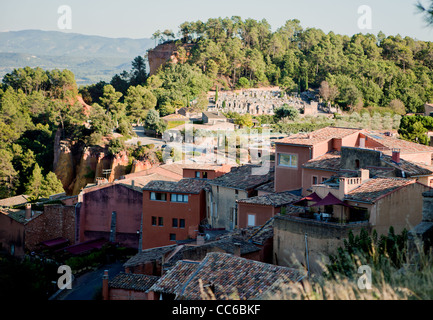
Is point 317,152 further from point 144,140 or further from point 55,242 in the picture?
point 144,140

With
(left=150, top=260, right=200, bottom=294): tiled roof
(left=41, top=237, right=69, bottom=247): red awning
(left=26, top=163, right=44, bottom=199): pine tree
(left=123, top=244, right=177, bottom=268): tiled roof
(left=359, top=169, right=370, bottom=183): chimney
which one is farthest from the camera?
(left=26, top=163, right=44, bottom=199): pine tree

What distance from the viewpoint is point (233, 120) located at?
53781 mm

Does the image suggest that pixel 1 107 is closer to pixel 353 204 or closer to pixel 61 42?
pixel 353 204

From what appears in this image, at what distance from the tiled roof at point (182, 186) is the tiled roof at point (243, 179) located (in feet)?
2.70

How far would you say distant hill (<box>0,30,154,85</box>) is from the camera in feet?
393

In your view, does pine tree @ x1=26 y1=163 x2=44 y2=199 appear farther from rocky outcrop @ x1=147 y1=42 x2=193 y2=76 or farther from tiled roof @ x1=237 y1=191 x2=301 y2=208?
rocky outcrop @ x1=147 y1=42 x2=193 y2=76

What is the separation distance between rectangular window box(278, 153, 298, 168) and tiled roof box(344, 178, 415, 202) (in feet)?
17.1

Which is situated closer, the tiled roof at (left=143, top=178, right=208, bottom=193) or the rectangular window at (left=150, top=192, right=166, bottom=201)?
the tiled roof at (left=143, top=178, right=208, bottom=193)

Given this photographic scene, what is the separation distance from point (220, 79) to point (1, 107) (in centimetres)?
2845

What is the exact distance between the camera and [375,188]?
1525cm

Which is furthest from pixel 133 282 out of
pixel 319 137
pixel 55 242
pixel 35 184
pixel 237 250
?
pixel 35 184

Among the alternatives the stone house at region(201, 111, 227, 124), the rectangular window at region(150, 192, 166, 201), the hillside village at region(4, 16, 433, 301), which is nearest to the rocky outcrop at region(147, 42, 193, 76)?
the hillside village at region(4, 16, 433, 301)

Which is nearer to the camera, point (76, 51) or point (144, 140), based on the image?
point (144, 140)

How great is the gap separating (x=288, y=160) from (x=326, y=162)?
5.63 feet
